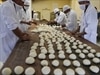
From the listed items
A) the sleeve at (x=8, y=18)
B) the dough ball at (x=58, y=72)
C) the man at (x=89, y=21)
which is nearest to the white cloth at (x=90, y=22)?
the man at (x=89, y=21)

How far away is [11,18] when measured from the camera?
71.9 inches

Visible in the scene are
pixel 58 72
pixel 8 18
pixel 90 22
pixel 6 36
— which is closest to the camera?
pixel 58 72

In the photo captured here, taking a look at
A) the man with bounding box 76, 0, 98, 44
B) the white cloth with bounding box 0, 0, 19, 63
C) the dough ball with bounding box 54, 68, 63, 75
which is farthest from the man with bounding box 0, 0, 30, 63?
the man with bounding box 76, 0, 98, 44

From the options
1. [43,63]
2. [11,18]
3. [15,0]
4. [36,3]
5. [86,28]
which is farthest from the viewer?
[36,3]

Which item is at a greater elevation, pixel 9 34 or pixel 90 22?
pixel 90 22

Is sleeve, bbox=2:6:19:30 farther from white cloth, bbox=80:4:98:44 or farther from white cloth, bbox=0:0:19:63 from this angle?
white cloth, bbox=80:4:98:44

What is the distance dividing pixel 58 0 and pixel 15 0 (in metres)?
9.65

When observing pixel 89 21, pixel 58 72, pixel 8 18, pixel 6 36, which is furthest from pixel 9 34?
pixel 89 21

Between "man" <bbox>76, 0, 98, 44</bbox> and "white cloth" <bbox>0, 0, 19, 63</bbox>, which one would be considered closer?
"white cloth" <bbox>0, 0, 19, 63</bbox>

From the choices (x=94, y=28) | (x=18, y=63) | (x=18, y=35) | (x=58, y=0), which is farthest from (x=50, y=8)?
(x=18, y=63)

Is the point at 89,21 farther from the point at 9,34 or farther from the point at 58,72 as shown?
the point at 58,72

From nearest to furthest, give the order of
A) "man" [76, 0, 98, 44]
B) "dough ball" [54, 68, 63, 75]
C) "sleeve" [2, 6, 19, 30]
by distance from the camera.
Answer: "dough ball" [54, 68, 63, 75] < "sleeve" [2, 6, 19, 30] < "man" [76, 0, 98, 44]

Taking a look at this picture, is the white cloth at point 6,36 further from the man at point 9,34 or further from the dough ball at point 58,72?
the dough ball at point 58,72

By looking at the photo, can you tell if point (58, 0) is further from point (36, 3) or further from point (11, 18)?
point (11, 18)
